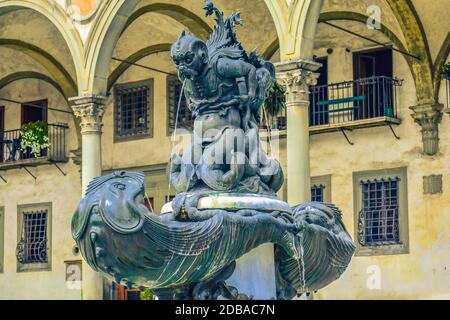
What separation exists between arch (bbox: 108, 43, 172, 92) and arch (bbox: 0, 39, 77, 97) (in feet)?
3.40

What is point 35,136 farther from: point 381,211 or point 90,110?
point 381,211

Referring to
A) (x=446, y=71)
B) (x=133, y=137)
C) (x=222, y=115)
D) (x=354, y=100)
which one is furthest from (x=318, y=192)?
(x=222, y=115)

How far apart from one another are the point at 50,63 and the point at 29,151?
2.84 meters

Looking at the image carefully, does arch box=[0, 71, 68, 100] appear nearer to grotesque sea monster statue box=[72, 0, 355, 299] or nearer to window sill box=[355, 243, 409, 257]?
window sill box=[355, 243, 409, 257]

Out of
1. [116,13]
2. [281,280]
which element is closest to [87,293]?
[116,13]

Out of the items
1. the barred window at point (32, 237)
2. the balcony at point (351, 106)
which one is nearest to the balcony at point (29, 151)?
the barred window at point (32, 237)

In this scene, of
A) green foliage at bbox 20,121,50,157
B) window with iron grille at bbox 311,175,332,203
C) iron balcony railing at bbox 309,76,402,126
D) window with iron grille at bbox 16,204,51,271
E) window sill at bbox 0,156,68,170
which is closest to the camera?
iron balcony railing at bbox 309,76,402,126

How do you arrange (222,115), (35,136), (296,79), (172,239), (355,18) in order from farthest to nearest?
(35,136) < (355,18) < (296,79) < (222,115) < (172,239)

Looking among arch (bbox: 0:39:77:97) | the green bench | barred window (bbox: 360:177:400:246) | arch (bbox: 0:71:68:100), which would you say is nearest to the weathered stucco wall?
arch (bbox: 0:71:68:100)

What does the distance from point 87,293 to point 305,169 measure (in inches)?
265

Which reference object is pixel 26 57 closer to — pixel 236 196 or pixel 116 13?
pixel 116 13

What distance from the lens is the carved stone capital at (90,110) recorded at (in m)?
26.9

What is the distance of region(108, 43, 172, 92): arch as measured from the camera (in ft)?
105

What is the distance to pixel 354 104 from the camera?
2812 centimetres
